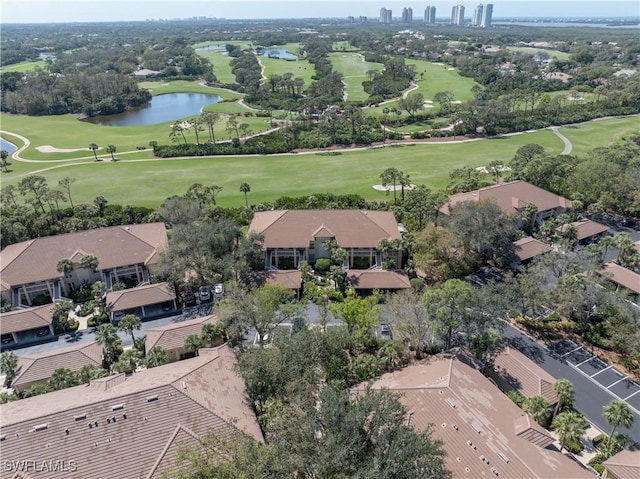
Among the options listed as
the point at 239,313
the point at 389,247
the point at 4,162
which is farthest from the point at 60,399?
the point at 4,162

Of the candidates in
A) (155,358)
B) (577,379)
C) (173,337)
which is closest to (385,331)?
(577,379)

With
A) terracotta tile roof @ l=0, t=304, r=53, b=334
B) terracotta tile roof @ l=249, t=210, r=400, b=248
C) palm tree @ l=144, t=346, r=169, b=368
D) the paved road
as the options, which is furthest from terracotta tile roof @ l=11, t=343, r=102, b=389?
the paved road

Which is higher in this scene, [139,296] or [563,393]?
[563,393]

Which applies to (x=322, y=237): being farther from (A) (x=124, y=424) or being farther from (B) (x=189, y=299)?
(A) (x=124, y=424)

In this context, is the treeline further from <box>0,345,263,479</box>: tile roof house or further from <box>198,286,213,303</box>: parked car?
<box>0,345,263,479</box>: tile roof house

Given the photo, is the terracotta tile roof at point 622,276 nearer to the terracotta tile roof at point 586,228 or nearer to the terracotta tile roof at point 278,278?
the terracotta tile roof at point 586,228
